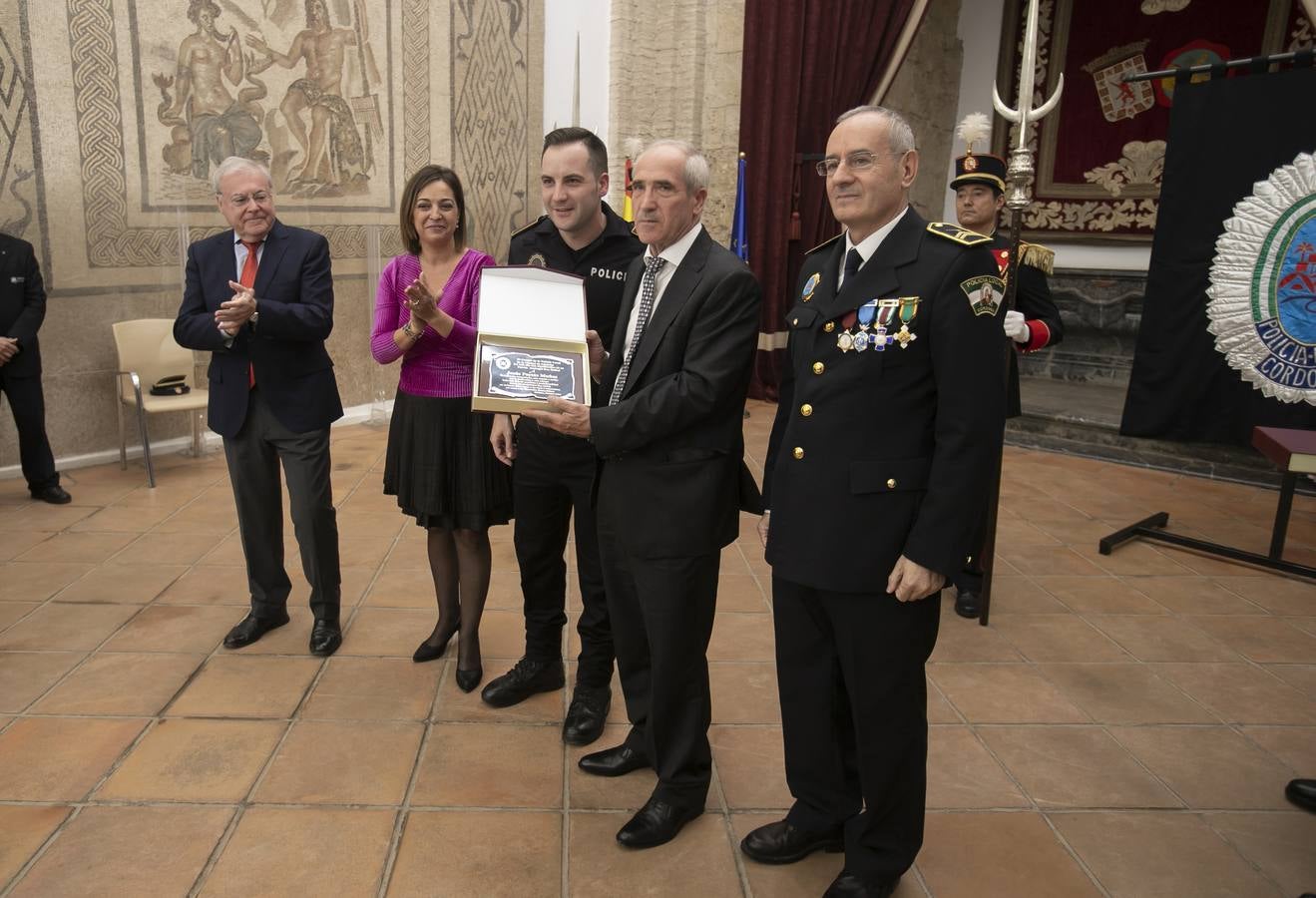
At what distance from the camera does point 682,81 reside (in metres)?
7.74

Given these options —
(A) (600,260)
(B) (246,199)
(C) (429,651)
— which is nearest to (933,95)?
(A) (600,260)

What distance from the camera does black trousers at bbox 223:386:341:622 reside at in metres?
3.18

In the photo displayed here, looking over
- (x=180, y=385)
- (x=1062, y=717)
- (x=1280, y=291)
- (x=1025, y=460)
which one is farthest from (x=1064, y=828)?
(x=180, y=385)

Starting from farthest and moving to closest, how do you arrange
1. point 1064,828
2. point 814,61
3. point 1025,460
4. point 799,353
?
point 814,61 → point 1025,460 → point 1064,828 → point 799,353

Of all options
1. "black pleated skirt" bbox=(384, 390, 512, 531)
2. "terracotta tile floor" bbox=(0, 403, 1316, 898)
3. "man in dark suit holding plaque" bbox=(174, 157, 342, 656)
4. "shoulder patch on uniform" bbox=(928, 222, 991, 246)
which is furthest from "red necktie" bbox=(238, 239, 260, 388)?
"shoulder patch on uniform" bbox=(928, 222, 991, 246)

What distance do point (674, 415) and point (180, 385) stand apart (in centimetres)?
440

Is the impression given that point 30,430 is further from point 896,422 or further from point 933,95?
point 933,95

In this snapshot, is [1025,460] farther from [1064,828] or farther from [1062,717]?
[1064,828]

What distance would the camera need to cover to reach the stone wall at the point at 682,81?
757 cm

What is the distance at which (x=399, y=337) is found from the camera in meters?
2.75

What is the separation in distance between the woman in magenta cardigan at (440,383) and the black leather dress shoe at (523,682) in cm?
35

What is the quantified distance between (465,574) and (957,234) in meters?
1.85

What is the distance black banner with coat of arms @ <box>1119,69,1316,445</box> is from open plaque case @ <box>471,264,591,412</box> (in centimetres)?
423

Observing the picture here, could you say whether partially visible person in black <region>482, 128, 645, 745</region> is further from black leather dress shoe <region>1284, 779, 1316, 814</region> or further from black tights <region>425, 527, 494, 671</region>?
black leather dress shoe <region>1284, 779, 1316, 814</region>
